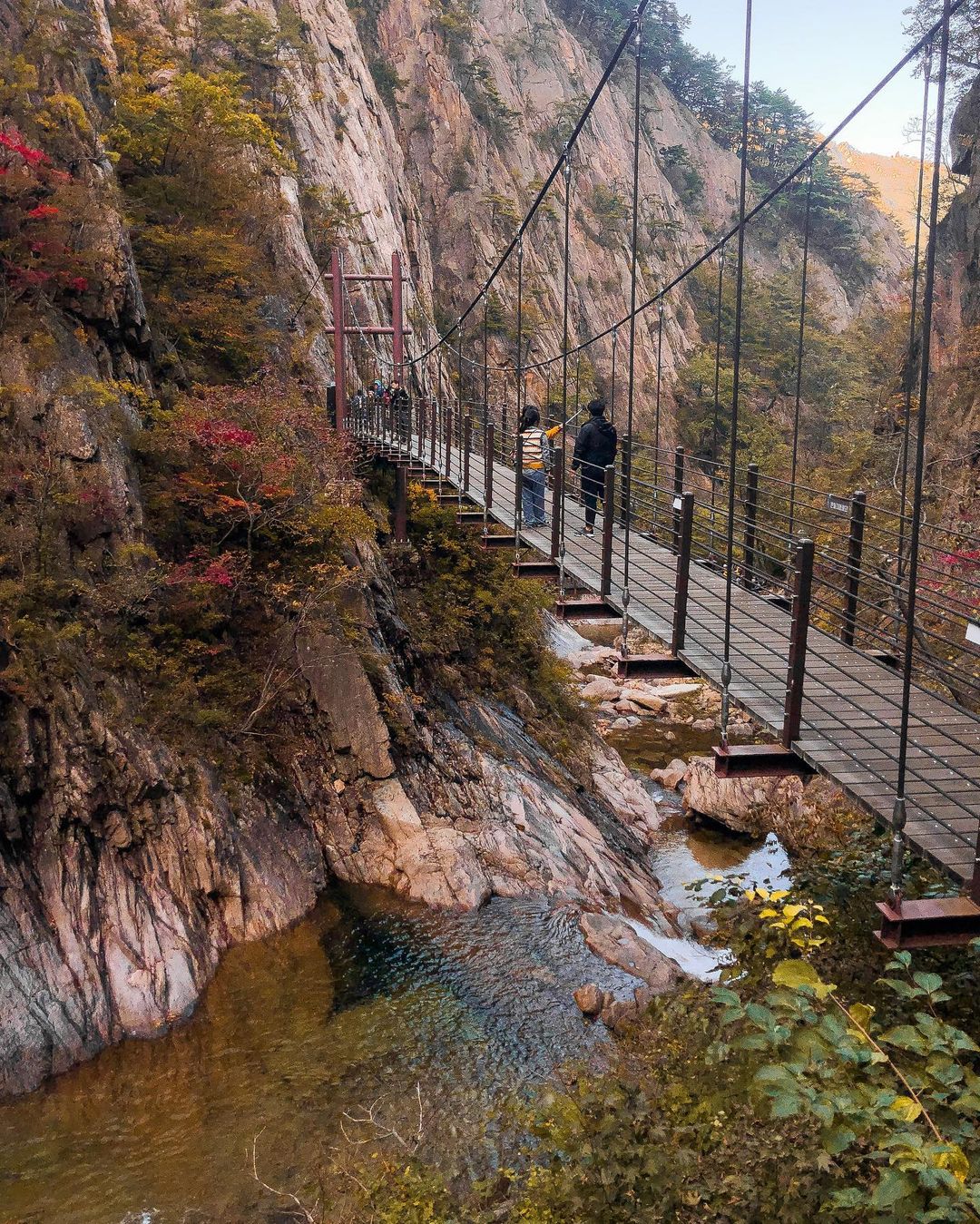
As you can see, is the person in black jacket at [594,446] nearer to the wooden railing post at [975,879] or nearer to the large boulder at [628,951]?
the large boulder at [628,951]

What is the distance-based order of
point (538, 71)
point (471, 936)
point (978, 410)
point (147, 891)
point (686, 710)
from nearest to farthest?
point (147, 891) < point (471, 936) < point (978, 410) < point (686, 710) < point (538, 71)

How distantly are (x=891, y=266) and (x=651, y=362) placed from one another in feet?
68.9

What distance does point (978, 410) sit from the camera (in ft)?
45.0

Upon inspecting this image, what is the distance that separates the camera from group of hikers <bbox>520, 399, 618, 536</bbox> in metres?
7.63

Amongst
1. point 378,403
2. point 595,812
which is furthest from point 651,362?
point 595,812

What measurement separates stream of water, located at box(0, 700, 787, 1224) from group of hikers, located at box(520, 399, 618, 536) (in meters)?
3.20

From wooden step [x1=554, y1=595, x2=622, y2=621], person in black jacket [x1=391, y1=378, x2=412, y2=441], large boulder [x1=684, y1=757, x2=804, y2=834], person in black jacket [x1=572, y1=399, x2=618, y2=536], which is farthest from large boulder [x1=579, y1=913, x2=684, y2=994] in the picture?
person in black jacket [x1=391, y1=378, x2=412, y2=441]

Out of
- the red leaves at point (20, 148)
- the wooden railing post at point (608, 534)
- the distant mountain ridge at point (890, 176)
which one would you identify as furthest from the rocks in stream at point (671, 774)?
the distant mountain ridge at point (890, 176)

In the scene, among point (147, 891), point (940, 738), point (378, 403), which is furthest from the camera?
point (378, 403)

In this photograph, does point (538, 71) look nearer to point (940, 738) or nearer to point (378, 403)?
point (378, 403)

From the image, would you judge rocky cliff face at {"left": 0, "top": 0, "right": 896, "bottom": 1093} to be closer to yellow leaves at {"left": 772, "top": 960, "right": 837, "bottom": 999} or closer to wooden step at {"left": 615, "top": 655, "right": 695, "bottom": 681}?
wooden step at {"left": 615, "top": 655, "right": 695, "bottom": 681}

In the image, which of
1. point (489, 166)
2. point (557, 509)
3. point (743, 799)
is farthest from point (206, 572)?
point (489, 166)

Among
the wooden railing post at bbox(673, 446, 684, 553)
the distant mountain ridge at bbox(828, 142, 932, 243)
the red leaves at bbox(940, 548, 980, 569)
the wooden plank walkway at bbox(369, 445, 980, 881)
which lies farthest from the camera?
the distant mountain ridge at bbox(828, 142, 932, 243)

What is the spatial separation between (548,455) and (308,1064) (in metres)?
4.74
